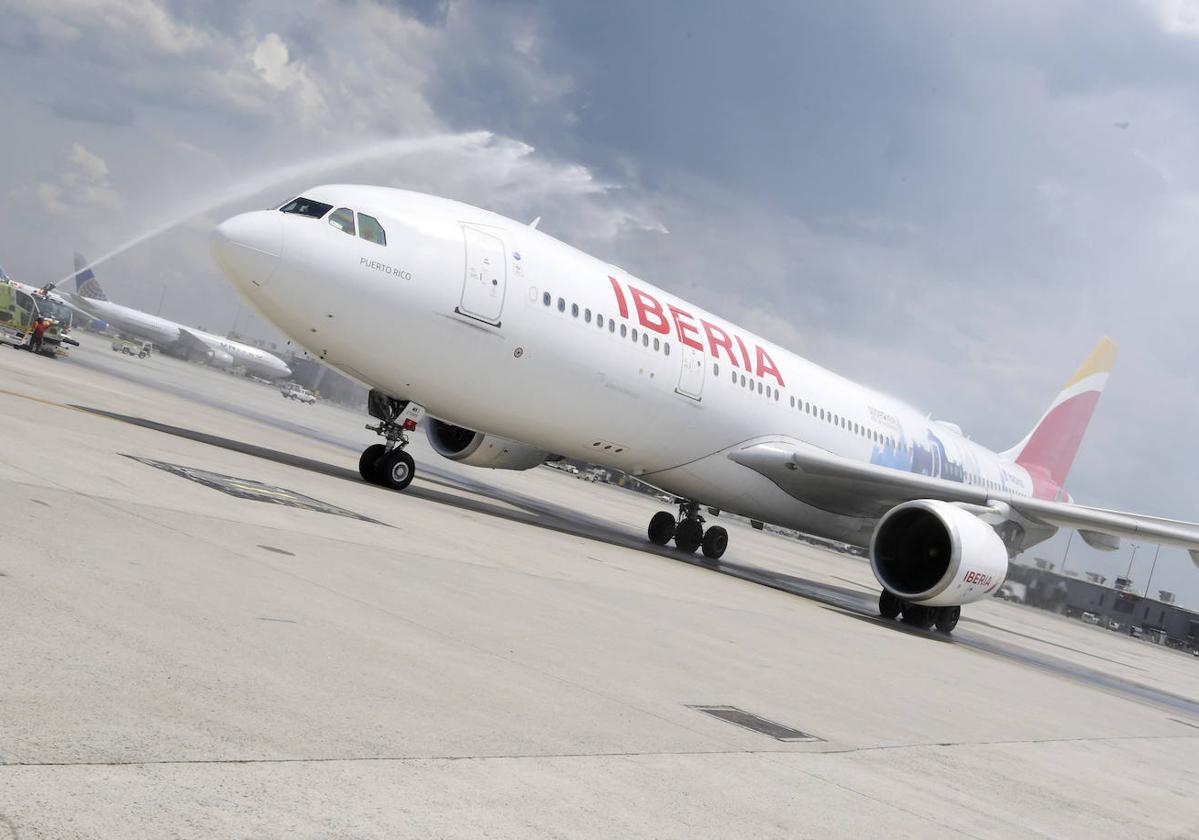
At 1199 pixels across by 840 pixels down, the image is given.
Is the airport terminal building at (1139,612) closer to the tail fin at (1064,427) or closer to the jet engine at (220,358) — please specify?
the tail fin at (1064,427)

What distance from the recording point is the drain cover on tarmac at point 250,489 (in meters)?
9.61

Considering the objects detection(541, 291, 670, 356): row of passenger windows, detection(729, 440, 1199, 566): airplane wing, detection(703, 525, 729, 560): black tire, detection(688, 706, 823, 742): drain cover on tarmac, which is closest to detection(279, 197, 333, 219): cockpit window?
detection(541, 291, 670, 356): row of passenger windows

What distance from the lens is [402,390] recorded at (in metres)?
14.0

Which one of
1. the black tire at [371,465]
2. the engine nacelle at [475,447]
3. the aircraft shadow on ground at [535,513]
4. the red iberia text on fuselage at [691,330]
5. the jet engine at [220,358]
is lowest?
the aircraft shadow on ground at [535,513]

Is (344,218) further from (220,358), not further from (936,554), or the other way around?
(220,358)

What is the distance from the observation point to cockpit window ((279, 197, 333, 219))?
Answer: 1317 centimetres

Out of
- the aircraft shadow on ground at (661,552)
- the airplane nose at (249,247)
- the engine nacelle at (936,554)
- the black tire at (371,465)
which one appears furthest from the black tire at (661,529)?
the airplane nose at (249,247)

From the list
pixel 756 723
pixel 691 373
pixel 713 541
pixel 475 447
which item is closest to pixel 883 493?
pixel 713 541

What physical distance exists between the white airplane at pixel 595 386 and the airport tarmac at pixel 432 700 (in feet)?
8.44

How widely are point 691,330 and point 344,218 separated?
6358mm

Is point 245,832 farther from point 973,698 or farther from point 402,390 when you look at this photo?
point 402,390

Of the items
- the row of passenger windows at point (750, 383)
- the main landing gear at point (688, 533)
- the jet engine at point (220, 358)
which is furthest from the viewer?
the jet engine at point (220, 358)

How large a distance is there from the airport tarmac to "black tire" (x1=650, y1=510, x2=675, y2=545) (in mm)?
8592

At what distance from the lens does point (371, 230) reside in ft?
43.5
